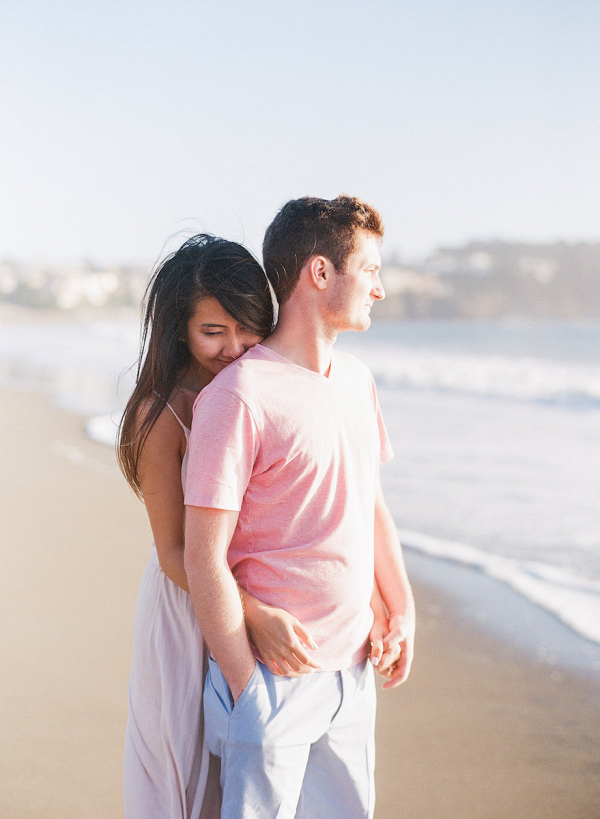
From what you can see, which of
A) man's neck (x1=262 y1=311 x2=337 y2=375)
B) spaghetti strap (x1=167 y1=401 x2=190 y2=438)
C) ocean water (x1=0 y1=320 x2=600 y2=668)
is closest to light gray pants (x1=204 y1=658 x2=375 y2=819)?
spaghetti strap (x1=167 y1=401 x2=190 y2=438)

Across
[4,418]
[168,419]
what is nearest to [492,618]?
[168,419]

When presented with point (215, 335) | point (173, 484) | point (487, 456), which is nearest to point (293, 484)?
point (173, 484)

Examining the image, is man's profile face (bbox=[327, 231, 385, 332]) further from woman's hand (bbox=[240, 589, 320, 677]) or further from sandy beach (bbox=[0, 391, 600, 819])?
sandy beach (bbox=[0, 391, 600, 819])

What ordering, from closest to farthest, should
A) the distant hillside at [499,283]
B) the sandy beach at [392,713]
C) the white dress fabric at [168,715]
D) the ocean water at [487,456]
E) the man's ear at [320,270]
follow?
the man's ear at [320,270], the white dress fabric at [168,715], the sandy beach at [392,713], the ocean water at [487,456], the distant hillside at [499,283]

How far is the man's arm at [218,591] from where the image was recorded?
1.52 meters

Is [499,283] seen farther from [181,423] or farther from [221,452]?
[221,452]

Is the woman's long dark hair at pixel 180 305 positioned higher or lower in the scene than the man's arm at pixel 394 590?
higher

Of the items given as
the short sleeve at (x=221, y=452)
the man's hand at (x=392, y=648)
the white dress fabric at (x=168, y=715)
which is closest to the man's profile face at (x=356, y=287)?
the short sleeve at (x=221, y=452)

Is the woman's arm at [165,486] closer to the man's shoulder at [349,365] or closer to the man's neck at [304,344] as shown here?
the man's neck at [304,344]

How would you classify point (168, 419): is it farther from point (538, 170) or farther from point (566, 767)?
point (538, 170)

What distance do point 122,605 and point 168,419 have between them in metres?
2.85

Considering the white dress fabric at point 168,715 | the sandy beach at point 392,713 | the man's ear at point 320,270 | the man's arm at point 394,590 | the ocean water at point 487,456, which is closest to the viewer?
the man's ear at point 320,270

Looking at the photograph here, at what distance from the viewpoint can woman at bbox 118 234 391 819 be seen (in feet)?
5.62

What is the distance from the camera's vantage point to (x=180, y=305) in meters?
1.76
